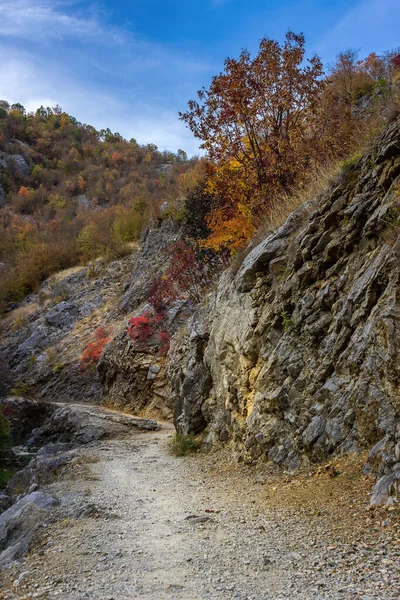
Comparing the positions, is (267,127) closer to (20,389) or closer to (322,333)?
(322,333)

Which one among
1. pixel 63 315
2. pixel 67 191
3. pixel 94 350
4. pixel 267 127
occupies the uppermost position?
pixel 67 191

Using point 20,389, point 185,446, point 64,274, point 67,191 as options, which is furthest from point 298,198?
point 67,191

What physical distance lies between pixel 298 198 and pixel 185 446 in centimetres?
720

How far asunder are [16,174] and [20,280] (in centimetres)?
3810

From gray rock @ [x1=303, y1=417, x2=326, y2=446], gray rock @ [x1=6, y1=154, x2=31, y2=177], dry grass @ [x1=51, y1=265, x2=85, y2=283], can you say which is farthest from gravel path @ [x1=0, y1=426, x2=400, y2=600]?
gray rock @ [x1=6, y1=154, x2=31, y2=177]

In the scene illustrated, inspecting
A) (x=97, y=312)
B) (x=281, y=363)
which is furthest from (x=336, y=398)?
(x=97, y=312)

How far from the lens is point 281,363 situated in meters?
8.34

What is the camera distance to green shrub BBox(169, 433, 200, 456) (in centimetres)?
1178

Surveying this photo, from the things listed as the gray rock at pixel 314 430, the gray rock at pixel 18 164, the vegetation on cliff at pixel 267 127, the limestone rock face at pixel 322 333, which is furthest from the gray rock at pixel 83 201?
the gray rock at pixel 314 430

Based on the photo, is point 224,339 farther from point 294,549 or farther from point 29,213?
point 29,213

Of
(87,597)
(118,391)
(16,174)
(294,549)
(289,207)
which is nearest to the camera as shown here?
(87,597)

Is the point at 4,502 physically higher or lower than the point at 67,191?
lower

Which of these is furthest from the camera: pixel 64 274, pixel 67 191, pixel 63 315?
pixel 67 191

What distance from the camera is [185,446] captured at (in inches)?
468
